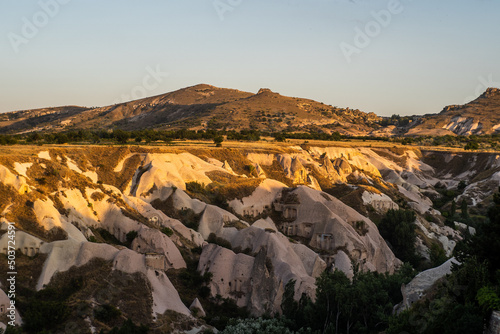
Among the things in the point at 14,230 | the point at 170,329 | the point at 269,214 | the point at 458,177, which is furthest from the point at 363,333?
the point at 458,177

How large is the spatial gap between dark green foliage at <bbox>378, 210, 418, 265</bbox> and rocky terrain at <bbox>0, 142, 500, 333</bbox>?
1870 millimetres

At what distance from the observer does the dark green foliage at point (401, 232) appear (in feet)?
187

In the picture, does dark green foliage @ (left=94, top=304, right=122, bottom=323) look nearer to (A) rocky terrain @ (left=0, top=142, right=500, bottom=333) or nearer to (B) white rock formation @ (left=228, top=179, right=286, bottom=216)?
(A) rocky terrain @ (left=0, top=142, right=500, bottom=333)

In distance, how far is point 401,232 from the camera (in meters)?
57.9

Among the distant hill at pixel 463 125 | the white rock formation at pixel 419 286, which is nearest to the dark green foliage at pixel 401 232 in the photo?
the white rock formation at pixel 419 286

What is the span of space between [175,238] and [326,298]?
17682 mm

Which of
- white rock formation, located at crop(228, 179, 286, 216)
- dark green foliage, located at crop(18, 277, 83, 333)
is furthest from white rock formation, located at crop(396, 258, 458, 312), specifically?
white rock formation, located at crop(228, 179, 286, 216)

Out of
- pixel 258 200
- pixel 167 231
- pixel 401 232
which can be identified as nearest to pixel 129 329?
pixel 167 231

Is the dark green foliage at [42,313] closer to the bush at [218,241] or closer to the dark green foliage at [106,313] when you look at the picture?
the dark green foliage at [106,313]

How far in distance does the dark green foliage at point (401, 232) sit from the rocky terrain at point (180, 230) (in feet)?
6.13

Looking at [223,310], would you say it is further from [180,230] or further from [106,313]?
[106,313]

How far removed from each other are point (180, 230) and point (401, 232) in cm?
2883

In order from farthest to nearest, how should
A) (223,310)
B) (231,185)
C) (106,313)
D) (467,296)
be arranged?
(231,185)
(223,310)
(106,313)
(467,296)

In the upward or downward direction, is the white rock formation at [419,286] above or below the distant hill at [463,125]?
below
